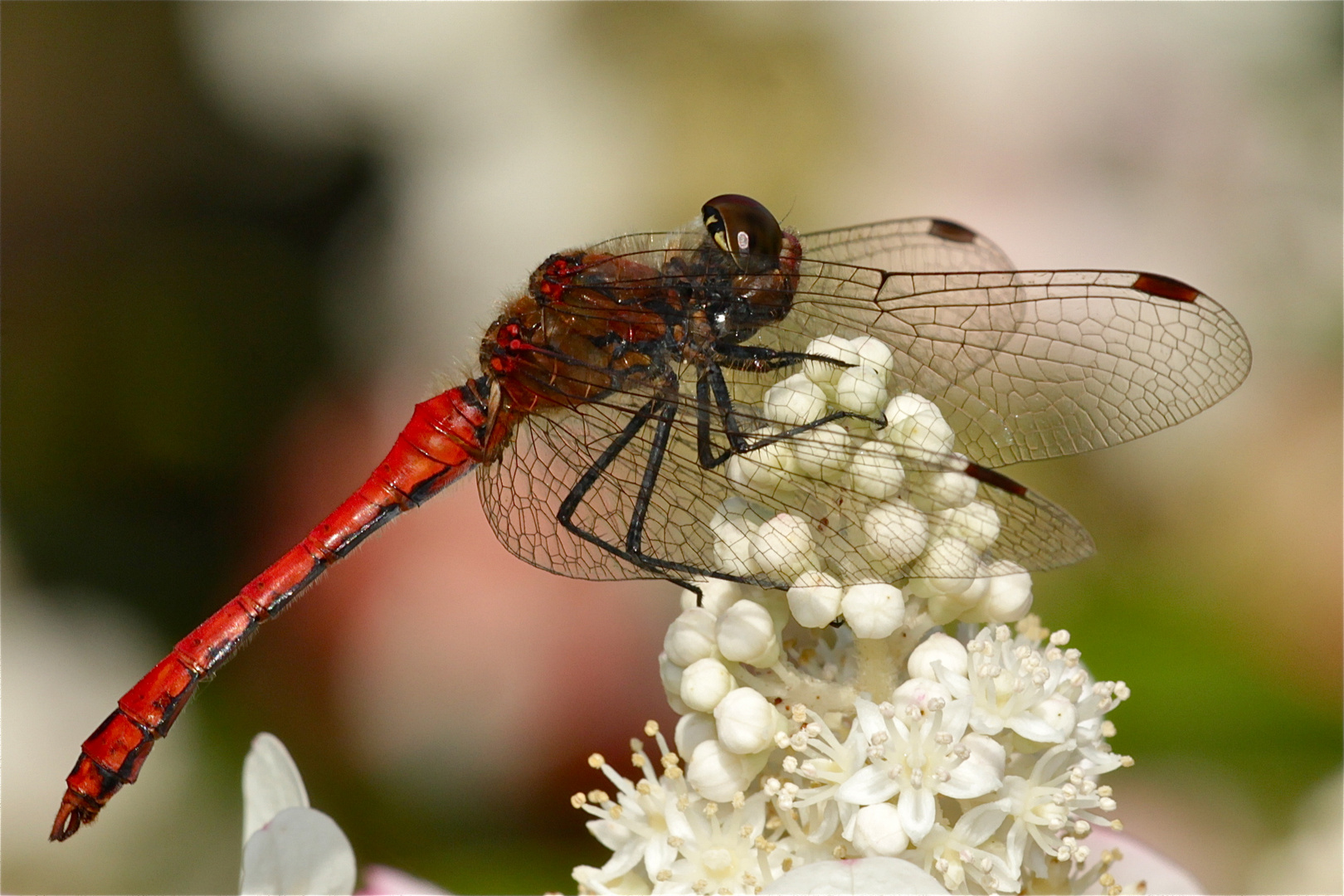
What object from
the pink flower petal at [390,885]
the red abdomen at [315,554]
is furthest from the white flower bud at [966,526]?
the pink flower petal at [390,885]

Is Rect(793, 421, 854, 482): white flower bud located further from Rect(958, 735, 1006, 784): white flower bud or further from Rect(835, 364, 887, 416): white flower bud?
Rect(958, 735, 1006, 784): white flower bud

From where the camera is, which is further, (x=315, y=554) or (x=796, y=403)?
(x=315, y=554)

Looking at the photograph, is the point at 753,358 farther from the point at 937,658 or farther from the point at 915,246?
the point at 915,246

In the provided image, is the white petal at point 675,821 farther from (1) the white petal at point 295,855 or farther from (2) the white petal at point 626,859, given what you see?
(1) the white petal at point 295,855

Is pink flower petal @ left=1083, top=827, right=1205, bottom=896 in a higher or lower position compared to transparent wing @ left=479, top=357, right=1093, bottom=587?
lower

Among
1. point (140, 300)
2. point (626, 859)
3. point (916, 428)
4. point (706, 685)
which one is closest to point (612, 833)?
point (626, 859)

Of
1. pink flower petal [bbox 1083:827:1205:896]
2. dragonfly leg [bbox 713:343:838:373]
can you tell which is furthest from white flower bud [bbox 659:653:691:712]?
pink flower petal [bbox 1083:827:1205:896]

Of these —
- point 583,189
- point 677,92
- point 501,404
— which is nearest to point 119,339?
point 583,189
